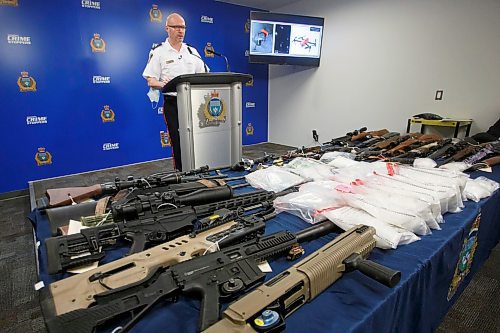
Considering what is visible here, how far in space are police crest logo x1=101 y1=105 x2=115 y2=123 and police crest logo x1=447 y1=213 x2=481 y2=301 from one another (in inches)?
166

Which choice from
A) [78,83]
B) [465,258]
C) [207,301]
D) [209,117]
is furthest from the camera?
[78,83]

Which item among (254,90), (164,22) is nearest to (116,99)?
(164,22)

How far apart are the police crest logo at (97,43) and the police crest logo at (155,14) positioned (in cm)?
80

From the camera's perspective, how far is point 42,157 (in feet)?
11.8

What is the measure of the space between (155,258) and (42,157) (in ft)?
12.1

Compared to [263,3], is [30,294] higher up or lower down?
lower down

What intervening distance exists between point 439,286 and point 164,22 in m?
4.60

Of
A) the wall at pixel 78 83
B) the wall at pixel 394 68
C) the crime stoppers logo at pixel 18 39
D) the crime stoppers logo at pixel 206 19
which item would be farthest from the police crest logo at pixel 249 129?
the crime stoppers logo at pixel 18 39

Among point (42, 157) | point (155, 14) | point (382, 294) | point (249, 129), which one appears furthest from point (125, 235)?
point (249, 129)

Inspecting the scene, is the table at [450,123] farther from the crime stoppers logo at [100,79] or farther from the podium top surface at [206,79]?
the crime stoppers logo at [100,79]

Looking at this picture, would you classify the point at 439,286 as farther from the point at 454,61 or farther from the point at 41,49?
the point at 41,49

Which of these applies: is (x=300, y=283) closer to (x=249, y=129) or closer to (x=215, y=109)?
(x=215, y=109)

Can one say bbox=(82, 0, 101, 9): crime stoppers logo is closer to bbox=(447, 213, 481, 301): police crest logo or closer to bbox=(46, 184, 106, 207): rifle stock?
bbox=(46, 184, 106, 207): rifle stock

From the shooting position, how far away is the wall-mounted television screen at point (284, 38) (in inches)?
169
